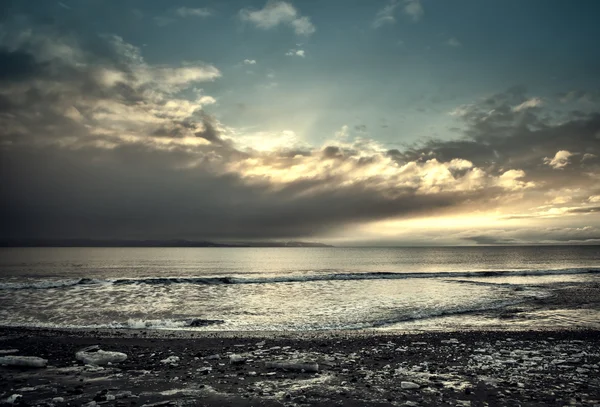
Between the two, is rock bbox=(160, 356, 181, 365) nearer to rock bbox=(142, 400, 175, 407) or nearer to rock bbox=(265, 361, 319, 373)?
rock bbox=(265, 361, 319, 373)

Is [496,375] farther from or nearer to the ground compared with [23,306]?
farther from the ground

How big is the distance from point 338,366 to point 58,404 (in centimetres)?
696

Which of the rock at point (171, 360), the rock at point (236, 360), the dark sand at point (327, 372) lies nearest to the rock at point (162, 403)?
the dark sand at point (327, 372)

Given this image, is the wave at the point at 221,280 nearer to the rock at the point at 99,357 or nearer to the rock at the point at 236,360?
the rock at the point at 99,357

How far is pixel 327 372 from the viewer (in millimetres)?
10273

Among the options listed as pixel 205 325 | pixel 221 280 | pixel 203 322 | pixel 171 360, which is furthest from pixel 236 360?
pixel 221 280

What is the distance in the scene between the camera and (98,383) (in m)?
9.29

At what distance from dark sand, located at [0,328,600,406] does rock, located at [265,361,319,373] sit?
0.26m

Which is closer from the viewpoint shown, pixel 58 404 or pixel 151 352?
pixel 58 404

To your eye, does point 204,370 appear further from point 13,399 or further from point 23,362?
point 23,362

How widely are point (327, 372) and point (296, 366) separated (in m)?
0.90

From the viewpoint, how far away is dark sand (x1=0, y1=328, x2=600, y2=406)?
323 inches

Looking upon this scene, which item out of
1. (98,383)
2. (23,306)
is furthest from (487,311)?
(23,306)

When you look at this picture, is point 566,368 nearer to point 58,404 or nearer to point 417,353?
point 417,353
